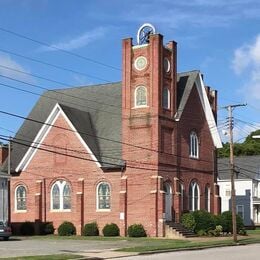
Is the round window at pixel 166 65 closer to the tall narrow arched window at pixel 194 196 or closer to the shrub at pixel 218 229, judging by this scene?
the tall narrow arched window at pixel 194 196

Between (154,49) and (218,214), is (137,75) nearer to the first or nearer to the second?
(154,49)

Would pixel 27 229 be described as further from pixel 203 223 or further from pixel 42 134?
pixel 203 223

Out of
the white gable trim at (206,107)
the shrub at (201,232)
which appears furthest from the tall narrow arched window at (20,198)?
the white gable trim at (206,107)

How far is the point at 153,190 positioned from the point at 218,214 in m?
10.1

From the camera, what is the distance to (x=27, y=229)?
50344mm

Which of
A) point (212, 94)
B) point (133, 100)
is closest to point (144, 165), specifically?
point (133, 100)

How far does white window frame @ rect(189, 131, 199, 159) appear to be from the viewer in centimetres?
5228

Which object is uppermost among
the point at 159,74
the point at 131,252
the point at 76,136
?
the point at 159,74

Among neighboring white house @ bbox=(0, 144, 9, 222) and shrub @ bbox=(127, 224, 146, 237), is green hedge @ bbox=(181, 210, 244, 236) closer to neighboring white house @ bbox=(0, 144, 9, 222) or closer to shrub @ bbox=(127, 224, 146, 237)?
shrub @ bbox=(127, 224, 146, 237)

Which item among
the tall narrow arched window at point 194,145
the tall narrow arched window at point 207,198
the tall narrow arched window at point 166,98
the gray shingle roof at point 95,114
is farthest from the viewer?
the tall narrow arched window at point 207,198

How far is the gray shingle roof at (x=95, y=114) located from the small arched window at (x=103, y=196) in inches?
64.3

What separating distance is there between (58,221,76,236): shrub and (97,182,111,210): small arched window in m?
2.66

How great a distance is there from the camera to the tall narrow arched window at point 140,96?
157 ft

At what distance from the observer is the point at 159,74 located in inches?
1849
